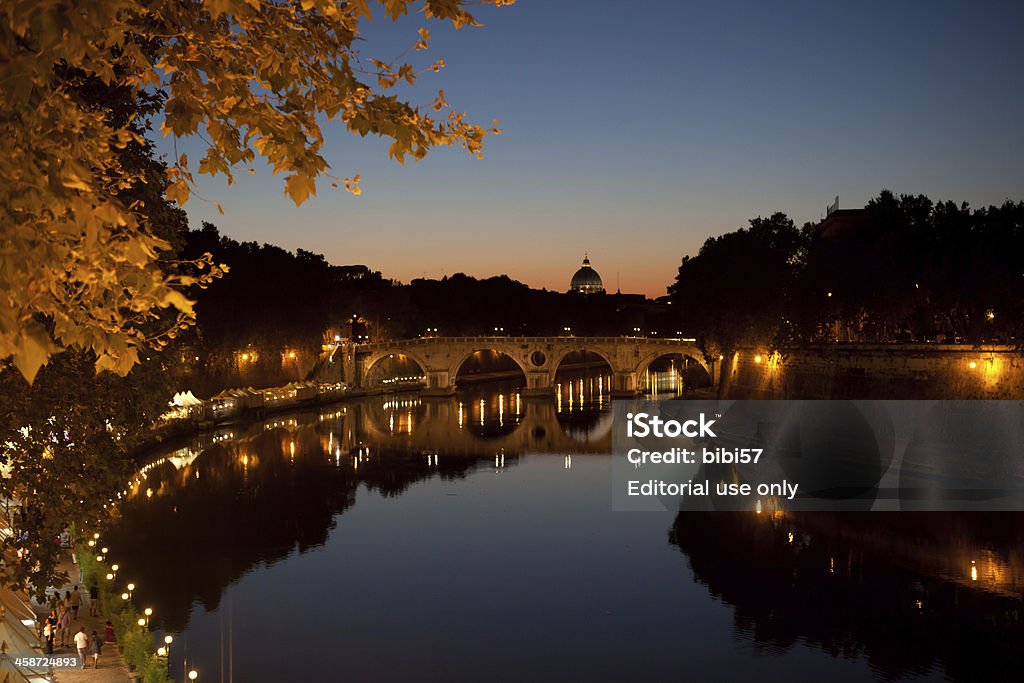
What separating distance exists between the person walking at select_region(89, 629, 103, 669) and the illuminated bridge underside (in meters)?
56.8

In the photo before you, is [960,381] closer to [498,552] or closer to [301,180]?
[498,552]

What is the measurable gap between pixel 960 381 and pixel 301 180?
119 feet

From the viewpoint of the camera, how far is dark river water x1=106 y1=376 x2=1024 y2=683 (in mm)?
20219

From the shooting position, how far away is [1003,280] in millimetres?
35469

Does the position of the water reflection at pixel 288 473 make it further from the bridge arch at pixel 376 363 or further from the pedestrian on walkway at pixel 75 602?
the bridge arch at pixel 376 363

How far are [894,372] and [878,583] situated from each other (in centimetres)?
1711

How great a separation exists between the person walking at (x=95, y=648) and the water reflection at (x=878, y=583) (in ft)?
44.1

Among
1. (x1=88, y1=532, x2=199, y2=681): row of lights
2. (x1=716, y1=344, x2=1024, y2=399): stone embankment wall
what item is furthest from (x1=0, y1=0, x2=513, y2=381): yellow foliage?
(x1=716, y1=344, x2=1024, y2=399): stone embankment wall

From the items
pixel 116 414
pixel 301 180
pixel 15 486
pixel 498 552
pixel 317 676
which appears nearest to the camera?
pixel 301 180

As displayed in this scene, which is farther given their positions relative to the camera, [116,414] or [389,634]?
[389,634]

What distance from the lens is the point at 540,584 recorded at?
84.4 ft

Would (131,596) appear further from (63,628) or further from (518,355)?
(518,355)

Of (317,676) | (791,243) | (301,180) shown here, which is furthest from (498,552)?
(791,243)

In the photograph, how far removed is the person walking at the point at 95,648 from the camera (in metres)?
17.0
